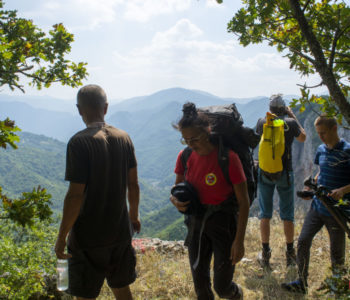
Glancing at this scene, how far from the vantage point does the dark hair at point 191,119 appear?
7.98 feet

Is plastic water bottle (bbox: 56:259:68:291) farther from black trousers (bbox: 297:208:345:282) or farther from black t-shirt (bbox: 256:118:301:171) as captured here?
black t-shirt (bbox: 256:118:301:171)

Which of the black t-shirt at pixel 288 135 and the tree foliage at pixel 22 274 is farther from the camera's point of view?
the black t-shirt at pixel 288 135

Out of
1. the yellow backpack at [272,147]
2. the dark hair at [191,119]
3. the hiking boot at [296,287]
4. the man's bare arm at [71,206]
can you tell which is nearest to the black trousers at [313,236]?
the hiking boot at [296,287]

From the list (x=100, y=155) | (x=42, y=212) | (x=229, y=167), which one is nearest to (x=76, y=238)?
(x=100, y=155)

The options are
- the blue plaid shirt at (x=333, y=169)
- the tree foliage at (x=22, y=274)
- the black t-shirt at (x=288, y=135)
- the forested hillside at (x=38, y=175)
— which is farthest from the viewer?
the forested hillside at (x=38, y=175)

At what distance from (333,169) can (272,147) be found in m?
0.84

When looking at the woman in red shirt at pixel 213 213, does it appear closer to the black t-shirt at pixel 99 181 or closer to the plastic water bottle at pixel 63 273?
the black t-shirt at pixel 99 181

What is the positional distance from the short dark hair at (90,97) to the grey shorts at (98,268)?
1189 mm

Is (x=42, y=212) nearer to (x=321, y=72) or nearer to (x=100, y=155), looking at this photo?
(x=100, y=155)

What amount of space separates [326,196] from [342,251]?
779mm

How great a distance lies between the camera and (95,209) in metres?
2.41

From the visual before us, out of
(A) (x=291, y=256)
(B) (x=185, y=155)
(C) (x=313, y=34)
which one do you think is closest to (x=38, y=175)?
(A) (x=291, y=256)

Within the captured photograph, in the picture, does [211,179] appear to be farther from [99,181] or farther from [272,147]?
[272,147]

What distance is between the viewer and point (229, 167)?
7.85 feet
